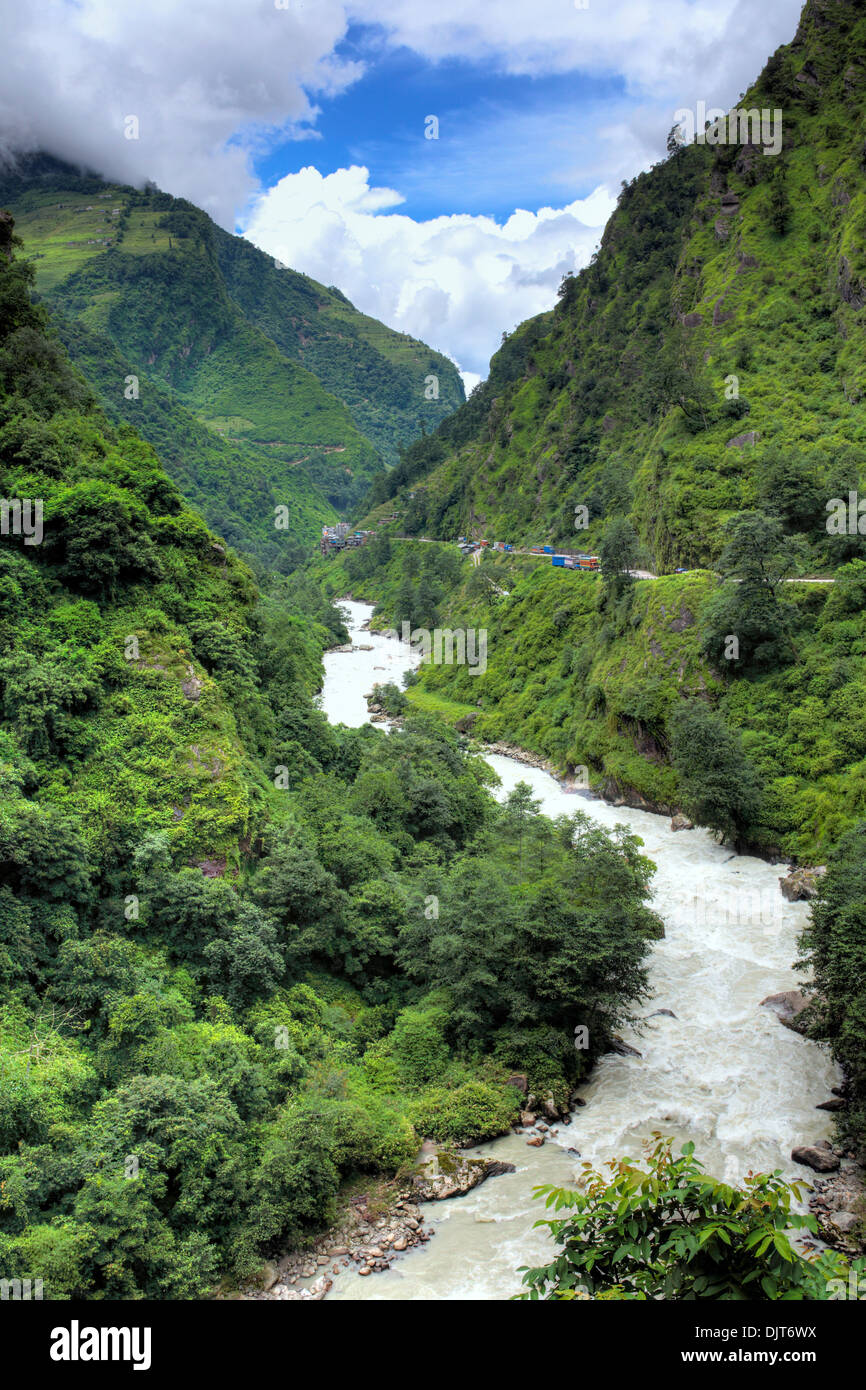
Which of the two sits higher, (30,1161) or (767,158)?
(767,158)

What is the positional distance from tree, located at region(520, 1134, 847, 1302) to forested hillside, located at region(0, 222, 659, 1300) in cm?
1340

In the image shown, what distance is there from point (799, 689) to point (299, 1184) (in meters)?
34.9

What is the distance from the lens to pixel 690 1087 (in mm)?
23672

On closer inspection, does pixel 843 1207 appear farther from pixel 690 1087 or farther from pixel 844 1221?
pixel 690 1087

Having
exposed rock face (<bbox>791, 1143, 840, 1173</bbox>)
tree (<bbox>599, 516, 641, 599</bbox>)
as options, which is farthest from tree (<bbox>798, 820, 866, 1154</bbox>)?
tree (<bbox>599, 516, 641, 599</bbox>)

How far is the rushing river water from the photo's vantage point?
1809 cm

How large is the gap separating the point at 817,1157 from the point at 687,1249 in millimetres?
18031

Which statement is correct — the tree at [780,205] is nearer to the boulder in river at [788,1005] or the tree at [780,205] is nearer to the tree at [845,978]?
the tree at [845,978]

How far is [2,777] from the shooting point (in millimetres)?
22375

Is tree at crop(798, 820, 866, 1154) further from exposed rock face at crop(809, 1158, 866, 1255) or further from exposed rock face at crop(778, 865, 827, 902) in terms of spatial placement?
exposed rock face at crop(778, 865, 827, 902)

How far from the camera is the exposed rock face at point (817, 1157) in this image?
65.1 feet

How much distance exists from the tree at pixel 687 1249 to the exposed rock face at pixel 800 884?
31431 millimetres

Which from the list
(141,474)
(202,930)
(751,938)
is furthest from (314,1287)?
(141,474)

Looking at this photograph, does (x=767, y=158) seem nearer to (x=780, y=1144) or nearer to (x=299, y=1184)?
(x=780, y=1144)
